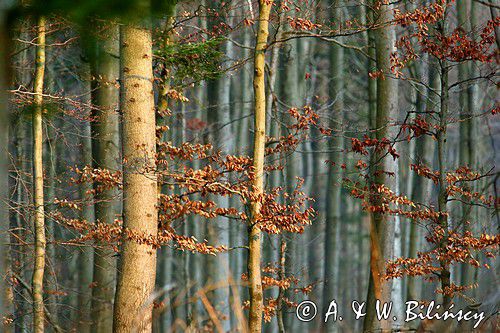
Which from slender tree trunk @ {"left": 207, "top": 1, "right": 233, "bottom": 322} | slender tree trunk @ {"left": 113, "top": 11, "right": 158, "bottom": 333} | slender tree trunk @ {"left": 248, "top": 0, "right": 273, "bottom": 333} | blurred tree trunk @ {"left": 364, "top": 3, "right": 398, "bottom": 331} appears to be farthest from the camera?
slender tree trunk @ {"left": 207, "top": 1, "right": 233, "bottom": 322}

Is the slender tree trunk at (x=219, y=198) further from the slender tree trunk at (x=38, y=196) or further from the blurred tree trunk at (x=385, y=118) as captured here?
the slender tree trunk at (x=38, y=196)

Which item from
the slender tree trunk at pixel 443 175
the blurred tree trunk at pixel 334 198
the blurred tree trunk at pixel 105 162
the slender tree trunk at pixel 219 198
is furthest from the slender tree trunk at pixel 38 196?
the blurred tree trunk at pixel 334 198

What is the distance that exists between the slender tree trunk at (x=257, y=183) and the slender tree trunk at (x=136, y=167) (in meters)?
1.26

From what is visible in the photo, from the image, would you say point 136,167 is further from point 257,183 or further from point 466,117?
point 466,117

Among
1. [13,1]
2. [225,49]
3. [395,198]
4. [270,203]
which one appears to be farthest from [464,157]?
[13,1]

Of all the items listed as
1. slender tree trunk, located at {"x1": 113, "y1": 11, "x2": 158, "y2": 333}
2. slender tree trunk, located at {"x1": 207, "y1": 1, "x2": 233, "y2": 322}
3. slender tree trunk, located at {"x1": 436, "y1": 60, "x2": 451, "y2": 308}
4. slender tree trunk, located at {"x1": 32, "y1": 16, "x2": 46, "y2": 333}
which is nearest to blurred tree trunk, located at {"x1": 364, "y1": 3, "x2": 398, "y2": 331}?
slender tree trunk, located at {"x1": 436, "y1": 60, "x2": 451, "y2": 308}

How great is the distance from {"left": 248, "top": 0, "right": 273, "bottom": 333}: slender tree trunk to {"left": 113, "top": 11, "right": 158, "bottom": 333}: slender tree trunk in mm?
1258

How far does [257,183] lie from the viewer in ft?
34.0

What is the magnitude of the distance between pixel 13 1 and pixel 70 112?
8782 millimetres

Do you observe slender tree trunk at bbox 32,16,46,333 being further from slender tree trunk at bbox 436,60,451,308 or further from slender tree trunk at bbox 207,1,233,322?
slender tree trunk at bbox 207,1,233,322

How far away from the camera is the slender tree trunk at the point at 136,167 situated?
1042 cm

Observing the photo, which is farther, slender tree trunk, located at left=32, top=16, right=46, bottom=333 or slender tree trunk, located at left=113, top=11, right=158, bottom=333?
slender tree trunk, located at left=32, top=16, right=46, bottom=333

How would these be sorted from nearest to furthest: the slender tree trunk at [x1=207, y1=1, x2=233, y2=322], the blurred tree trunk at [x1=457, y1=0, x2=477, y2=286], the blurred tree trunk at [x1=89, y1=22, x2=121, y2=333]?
the blurred tree trunk at [x1=89, y1=22, x2=121, y2=333] < the blurred tree trunk at [x1=457, y1=0, x2=477, y2=286] < the slender tree trunk at [x1=207, y1=1, x2=233, y2=322]

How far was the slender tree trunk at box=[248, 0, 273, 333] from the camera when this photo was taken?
10312mm
